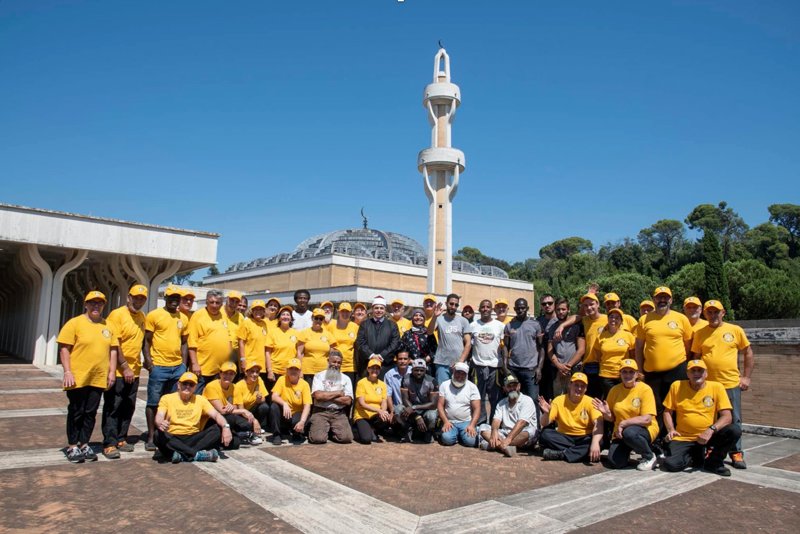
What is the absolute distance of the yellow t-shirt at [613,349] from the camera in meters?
7.38

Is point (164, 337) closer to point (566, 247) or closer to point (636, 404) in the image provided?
point (636, 404)

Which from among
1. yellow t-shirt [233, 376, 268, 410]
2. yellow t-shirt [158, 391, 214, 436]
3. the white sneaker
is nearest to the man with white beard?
yellow t-shirt [233, 376, 268, 410]

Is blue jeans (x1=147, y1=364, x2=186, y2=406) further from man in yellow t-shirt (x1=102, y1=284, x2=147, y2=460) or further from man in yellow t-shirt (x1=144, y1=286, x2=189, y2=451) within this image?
man in yellow t-shirt (x1=102, y1=284, x2=147, y2=460)

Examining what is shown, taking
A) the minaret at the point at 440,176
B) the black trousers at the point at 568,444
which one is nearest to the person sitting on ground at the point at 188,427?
the black trousers at the point at 568,444

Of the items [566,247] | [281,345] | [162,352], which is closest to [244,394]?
[281,345]

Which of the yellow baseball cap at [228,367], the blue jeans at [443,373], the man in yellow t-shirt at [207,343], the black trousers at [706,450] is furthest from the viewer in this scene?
the blue jeans at [443,373]

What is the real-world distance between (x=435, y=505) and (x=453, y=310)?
3.95 meters

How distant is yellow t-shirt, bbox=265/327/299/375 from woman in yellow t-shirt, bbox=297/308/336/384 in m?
0.10

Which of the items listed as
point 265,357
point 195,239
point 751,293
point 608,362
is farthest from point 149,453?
point 751,293

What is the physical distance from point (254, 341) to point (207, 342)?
89cm

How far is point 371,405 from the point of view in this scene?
819 centimetres

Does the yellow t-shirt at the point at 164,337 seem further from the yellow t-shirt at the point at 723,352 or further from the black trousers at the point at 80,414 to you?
the yellow t-shirt at the point at 723,352

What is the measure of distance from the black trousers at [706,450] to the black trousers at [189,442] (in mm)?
5133

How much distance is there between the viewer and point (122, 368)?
666 cm
